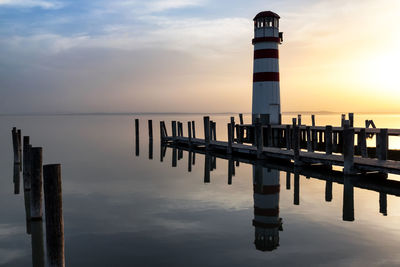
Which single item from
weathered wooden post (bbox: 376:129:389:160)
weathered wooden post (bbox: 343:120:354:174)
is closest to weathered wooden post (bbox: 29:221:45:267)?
weathered wooden post (bbox: 343:120:354:174)

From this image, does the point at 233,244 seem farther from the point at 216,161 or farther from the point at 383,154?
the point at 216,161

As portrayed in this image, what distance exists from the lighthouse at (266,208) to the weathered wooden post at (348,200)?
6.17ft

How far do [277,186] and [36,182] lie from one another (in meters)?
8.88

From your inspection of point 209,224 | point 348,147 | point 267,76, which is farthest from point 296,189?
point 267,76

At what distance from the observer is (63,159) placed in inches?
1046

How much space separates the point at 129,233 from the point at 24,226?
3083 mm

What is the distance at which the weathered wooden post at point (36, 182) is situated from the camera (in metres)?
8.92

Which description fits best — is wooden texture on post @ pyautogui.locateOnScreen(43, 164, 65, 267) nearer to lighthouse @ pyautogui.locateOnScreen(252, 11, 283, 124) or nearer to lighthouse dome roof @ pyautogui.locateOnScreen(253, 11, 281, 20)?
lighthouse @ pyautogui.locateOnScreen(252, 11, 283, 124)

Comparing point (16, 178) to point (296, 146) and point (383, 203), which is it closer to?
A: point (296, 146)

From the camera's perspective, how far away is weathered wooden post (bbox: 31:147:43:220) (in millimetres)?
8922

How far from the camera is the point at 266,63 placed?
987 inches


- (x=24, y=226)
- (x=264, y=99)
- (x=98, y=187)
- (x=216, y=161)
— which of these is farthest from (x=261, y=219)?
(x=264, y=99)

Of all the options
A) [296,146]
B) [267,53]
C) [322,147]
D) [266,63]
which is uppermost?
[267,53]

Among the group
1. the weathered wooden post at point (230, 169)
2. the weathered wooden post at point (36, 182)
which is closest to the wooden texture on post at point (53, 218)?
the weathered wooden post at point (36, 182)
